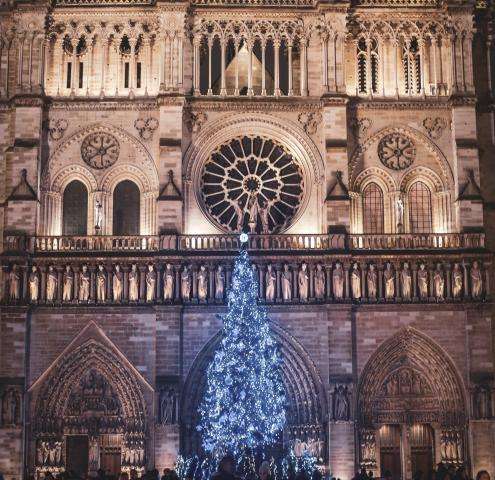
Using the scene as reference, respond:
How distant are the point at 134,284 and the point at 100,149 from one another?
5.33m

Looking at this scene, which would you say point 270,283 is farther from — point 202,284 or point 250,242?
point 202,284

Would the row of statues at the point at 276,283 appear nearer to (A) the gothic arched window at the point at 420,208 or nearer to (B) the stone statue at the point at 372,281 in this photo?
(B) the stone statue at the point at 372,281

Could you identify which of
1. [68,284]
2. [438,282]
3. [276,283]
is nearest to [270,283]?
[276,283]

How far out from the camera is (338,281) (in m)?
31.6

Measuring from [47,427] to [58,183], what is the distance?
8.51 metres

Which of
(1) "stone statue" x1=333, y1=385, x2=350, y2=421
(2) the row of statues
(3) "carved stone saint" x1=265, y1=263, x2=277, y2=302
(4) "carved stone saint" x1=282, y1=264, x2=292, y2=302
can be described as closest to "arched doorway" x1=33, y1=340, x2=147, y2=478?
(2) the row of statues

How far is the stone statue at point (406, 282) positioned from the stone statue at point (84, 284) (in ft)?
34.8

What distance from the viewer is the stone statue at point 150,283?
104 feet

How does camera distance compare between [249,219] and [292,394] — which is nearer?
[292,394]

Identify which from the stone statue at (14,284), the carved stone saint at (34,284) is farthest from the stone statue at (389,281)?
the stone statue at (14,284)

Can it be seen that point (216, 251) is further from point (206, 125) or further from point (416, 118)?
point (416, 118)

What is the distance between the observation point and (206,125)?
33.4 meters

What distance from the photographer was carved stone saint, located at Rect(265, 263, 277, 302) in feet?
104

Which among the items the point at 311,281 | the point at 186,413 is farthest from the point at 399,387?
the point at 186,413
